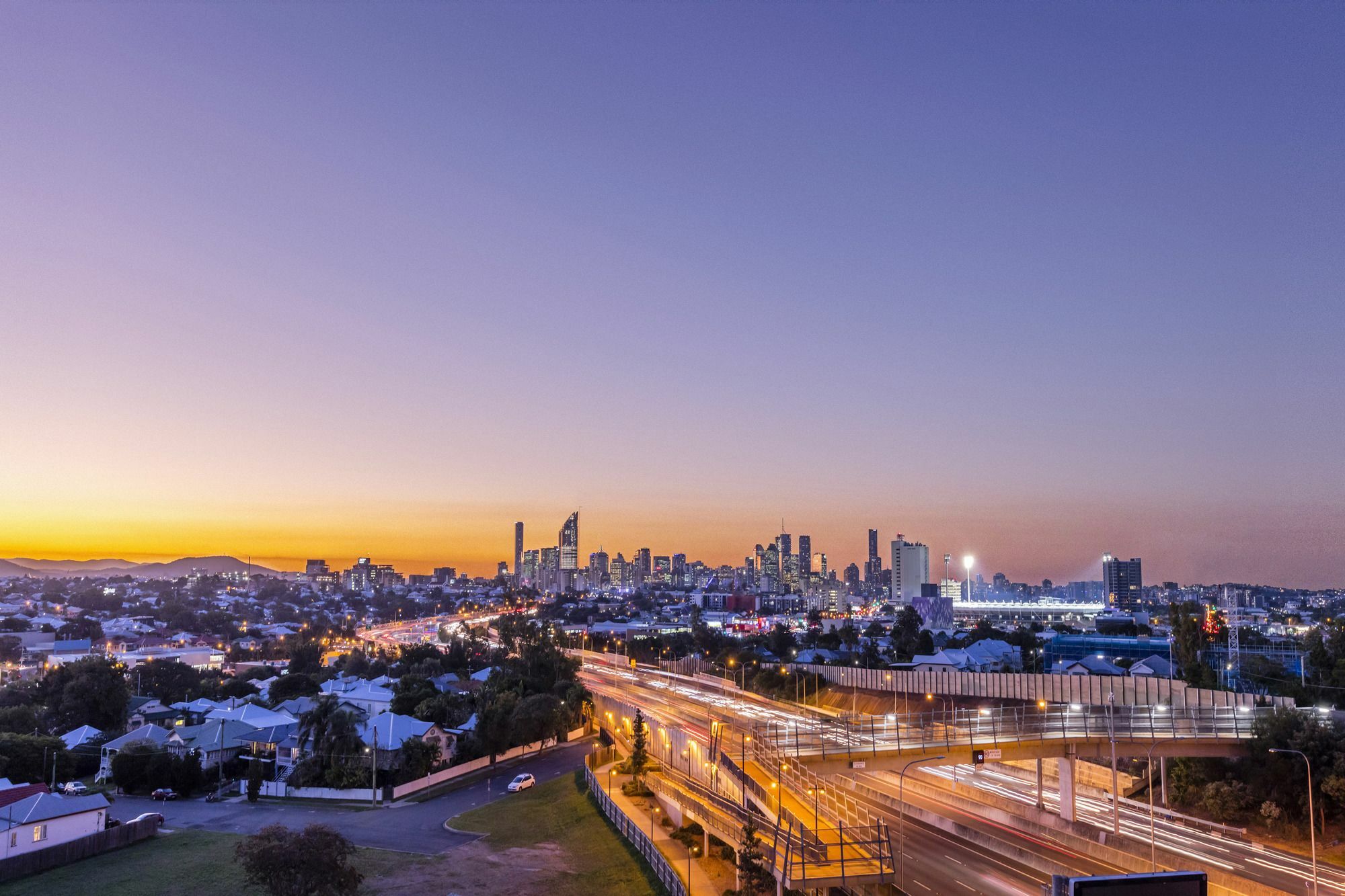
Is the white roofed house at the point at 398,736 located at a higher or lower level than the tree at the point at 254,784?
higher

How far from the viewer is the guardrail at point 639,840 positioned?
3762 centimetres

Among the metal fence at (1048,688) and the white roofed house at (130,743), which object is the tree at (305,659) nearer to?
the white roofed house at (130,743)

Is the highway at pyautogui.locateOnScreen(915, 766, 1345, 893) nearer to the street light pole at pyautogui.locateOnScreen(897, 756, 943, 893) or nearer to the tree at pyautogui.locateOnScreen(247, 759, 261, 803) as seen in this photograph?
the street light pole at pyautogui.locateOnScreen(897, 756, 943, 893)

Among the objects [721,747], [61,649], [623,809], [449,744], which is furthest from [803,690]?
[61,649]

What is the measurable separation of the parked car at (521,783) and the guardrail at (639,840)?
3.60 metres

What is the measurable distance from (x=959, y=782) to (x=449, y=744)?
114 ft

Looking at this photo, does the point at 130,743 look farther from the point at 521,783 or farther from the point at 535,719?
the point at 535,719

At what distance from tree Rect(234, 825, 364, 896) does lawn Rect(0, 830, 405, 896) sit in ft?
13.2

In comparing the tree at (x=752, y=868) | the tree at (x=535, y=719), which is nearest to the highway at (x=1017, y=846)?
the tree at (x=752, y=868)

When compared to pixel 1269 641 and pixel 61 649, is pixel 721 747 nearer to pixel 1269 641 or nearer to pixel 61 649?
pixel 1269 641

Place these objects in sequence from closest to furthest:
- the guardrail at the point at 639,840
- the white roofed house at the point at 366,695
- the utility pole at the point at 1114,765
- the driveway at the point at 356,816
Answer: the guardrail at the point at 639,840 < the utility pole at the point at 1114,765 < the driveway at the point at 356,816 < the white roofed house at the point at 366,695

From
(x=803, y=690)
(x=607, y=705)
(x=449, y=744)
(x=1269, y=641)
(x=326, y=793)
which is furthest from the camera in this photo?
(x=1269, y=641)

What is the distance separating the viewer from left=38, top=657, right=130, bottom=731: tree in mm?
77375

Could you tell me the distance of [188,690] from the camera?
97625 mm
